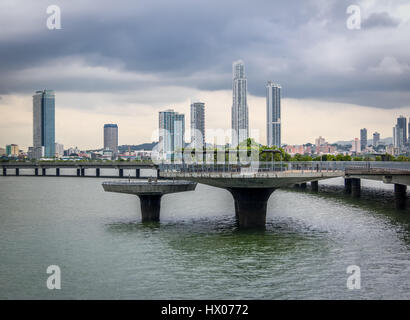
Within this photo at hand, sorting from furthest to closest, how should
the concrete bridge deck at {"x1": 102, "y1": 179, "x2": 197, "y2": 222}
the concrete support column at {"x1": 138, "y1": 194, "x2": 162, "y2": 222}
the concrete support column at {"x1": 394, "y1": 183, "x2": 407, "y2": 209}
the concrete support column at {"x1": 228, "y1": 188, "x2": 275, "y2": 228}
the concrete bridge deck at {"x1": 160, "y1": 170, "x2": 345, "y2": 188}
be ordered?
the concrete support column at {"x1": 394, "y1": 183, "x2": 407, "y2": 209}
the concrete support column at {"x1": 138, "y1": 194, "x2": 162, "y2": 222}
the concrete bridge deck at {"x1": 102, "y1": 179, "x2": 197, "y2": 222}
the concrete support column at {"x1": 228, "y1": 188, "x2": 275, "y2": 228}
the concrete bridge deck at {"x1": 160, "y1": 170, "x2": 345, "y2": 188}

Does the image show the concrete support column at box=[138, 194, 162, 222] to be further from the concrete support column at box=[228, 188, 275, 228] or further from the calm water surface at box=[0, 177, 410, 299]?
the concrete support column at box=[228, 188, 275, 228]

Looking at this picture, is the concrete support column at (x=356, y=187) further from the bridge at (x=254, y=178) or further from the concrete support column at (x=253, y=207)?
the concrete support column at (x=253, y=207)

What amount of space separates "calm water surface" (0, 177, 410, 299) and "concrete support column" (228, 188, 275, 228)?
5.46 feet

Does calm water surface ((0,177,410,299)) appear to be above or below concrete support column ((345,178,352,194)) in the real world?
below

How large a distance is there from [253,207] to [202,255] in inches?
530

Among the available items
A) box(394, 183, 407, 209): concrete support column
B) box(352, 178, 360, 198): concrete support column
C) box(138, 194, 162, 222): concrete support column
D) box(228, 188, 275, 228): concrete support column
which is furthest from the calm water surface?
box(352, 178, 360, 198): concrete support column

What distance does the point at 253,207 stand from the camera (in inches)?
2029

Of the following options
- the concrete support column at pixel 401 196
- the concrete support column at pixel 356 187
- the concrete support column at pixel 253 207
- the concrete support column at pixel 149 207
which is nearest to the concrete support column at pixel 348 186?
the concrete support column at pixel 356 187

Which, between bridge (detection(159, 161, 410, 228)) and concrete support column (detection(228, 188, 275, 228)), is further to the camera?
concrete support column (detection(228, 188, 275, 228))

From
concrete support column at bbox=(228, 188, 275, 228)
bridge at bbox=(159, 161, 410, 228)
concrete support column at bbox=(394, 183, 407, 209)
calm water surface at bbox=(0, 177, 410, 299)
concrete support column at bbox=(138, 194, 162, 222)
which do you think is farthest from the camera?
concrete support column at bbox=(394, 183, 407, 209)

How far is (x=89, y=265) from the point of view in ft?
119

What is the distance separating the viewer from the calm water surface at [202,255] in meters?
30.3

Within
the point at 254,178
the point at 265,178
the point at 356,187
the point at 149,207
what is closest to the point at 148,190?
the point at 149,207

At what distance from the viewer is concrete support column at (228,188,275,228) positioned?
51281 millimetres
